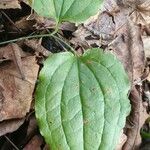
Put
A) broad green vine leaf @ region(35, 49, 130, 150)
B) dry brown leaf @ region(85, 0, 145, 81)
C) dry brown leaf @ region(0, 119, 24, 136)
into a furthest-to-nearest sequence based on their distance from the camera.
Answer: dry brown leaf @ region(85, 0, 145, 81) < dry brown leaf @ region(0, 119, 24, 136) < broad green vine leaf @ region(35, 49, 130, 150)

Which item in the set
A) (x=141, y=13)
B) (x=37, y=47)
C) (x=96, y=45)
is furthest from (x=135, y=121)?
(x=141, y=13)

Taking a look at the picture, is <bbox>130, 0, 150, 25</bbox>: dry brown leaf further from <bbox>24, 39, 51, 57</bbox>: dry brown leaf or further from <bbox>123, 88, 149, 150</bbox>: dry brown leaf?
<bbox>24, 39, 51, 57</bbox>: dry brown leaf

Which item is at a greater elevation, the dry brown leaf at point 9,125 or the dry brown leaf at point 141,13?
the dry brown leaf at point 141,13

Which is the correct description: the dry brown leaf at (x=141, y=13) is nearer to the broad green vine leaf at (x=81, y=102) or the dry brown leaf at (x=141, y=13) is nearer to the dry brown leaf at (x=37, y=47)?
the dry brown leaf at (x=37, y=47)

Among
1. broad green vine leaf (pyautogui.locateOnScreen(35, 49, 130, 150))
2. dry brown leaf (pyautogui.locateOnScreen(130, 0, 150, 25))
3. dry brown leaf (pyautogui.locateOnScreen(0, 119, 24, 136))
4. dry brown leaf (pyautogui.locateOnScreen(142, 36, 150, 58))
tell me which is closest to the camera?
broad green vine leaf (pyautogui.locateOnScreen(35, 49, 130, 150))

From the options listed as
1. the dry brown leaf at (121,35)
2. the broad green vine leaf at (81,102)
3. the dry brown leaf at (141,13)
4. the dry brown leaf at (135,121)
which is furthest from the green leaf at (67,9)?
the dry brown leaf at (141,13)

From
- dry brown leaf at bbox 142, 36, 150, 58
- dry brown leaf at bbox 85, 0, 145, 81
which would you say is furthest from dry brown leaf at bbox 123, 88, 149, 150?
dry brown leaf at bbox 142, 36, 150, 58

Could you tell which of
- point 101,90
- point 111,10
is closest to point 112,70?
point 101,90

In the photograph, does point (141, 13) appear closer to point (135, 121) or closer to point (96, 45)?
point (96, 45)
